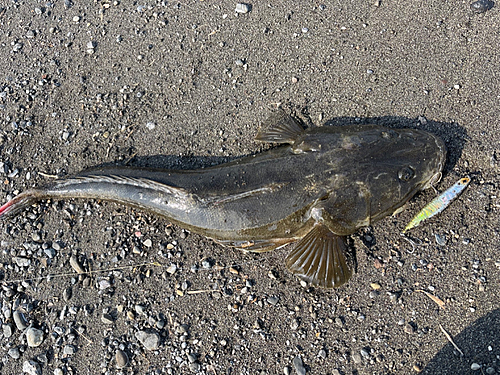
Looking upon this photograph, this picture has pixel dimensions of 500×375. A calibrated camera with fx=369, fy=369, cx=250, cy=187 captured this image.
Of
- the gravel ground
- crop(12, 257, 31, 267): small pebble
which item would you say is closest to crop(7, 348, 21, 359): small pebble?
the gravel ground

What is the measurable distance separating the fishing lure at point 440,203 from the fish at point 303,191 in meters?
0.22

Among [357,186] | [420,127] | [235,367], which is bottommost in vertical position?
[235,367]

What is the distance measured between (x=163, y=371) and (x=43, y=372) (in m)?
1.21

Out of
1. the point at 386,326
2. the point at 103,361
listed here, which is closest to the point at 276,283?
the point at 386,326

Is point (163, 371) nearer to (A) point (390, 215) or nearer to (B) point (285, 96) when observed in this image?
(A) point (390, 215)

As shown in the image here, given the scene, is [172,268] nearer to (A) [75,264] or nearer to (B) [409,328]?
(A) [75,264]

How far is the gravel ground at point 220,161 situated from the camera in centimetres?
361

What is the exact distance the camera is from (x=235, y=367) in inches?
141

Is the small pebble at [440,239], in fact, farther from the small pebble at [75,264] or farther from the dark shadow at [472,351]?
the small pebble at [75,264]

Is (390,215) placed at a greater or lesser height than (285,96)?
lesser

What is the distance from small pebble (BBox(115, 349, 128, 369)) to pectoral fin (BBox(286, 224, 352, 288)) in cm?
183

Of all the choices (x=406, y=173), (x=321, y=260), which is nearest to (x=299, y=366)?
(x=321, y=260)

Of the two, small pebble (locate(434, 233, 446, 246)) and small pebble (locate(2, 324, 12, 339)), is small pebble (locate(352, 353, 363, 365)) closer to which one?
small pebble (locate(434, 233, 446, 246))

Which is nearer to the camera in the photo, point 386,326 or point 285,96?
point 386,326
